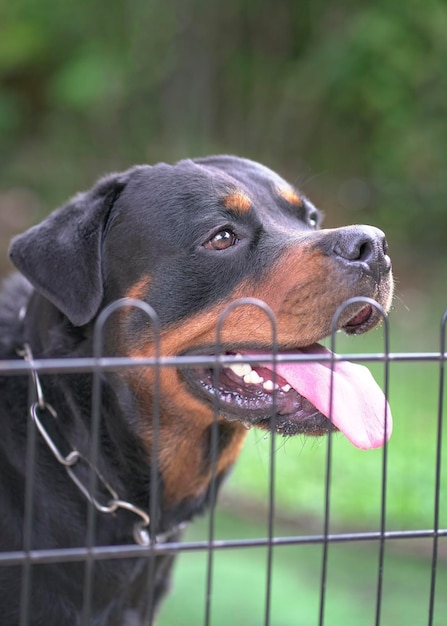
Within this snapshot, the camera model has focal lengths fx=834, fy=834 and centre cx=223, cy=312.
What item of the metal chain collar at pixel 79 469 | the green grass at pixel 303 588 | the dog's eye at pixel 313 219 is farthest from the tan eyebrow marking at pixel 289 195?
the green grass at pixel 303 588

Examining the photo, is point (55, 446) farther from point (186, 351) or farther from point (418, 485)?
point (418, 485)

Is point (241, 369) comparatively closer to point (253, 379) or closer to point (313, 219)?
point (253, 379)

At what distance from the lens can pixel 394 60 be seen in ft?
37.4

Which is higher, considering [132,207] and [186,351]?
[132,207]

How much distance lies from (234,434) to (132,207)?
2.68ft

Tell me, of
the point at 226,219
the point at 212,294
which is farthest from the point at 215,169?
the point at 212,294

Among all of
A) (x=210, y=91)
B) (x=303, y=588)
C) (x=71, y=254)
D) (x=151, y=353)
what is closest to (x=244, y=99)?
(x=210, y=91)

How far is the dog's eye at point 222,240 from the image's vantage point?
267 centimetres

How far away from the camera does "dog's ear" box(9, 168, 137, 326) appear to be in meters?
2.53

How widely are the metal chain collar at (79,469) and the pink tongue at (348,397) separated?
61cm

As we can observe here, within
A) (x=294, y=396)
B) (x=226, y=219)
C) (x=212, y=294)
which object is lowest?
(x=294, y=396)

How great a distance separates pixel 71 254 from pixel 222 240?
0.48 meters

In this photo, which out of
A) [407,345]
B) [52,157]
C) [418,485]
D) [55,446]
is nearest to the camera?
[55,446]

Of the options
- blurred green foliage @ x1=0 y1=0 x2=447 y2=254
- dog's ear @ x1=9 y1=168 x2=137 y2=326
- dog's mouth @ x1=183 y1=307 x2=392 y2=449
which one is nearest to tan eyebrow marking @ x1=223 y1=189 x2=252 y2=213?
dog's ear @ x1=9 y1=168 x2=137 y2=326
